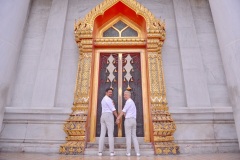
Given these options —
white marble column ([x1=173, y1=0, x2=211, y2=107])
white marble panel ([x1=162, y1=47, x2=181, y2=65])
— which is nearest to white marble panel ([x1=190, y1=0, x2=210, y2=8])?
white marble column ([x1=173, y1=0, x2=211, y2=107])

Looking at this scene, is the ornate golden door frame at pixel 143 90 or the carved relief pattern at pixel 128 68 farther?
the carved relief pattern at pixel 128 68

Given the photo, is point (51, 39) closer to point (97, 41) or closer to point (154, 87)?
point (97, 41)

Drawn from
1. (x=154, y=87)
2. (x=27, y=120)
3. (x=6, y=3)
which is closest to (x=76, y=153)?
(x=27, y=120)

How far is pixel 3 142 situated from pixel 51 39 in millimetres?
4002

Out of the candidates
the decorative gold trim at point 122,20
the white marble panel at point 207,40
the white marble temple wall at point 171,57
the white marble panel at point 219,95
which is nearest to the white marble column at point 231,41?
the white marble temple wall at point 171,57

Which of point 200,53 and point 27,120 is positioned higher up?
point 200,53

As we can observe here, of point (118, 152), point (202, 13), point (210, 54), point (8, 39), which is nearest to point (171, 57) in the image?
point (210, 54)

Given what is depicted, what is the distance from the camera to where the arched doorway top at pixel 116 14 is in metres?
6.73

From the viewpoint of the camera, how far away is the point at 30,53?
7.34 m

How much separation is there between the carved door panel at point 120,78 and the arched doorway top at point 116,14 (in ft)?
3.38

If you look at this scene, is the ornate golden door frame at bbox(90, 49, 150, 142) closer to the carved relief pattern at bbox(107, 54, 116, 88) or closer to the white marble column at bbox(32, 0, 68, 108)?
the carved relief pattern at bbox(107, 54, 116, 88)

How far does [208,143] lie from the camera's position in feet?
18.7

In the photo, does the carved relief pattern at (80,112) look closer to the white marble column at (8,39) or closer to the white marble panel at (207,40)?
the white marble column at (8,39)

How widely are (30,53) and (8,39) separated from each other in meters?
3.41
